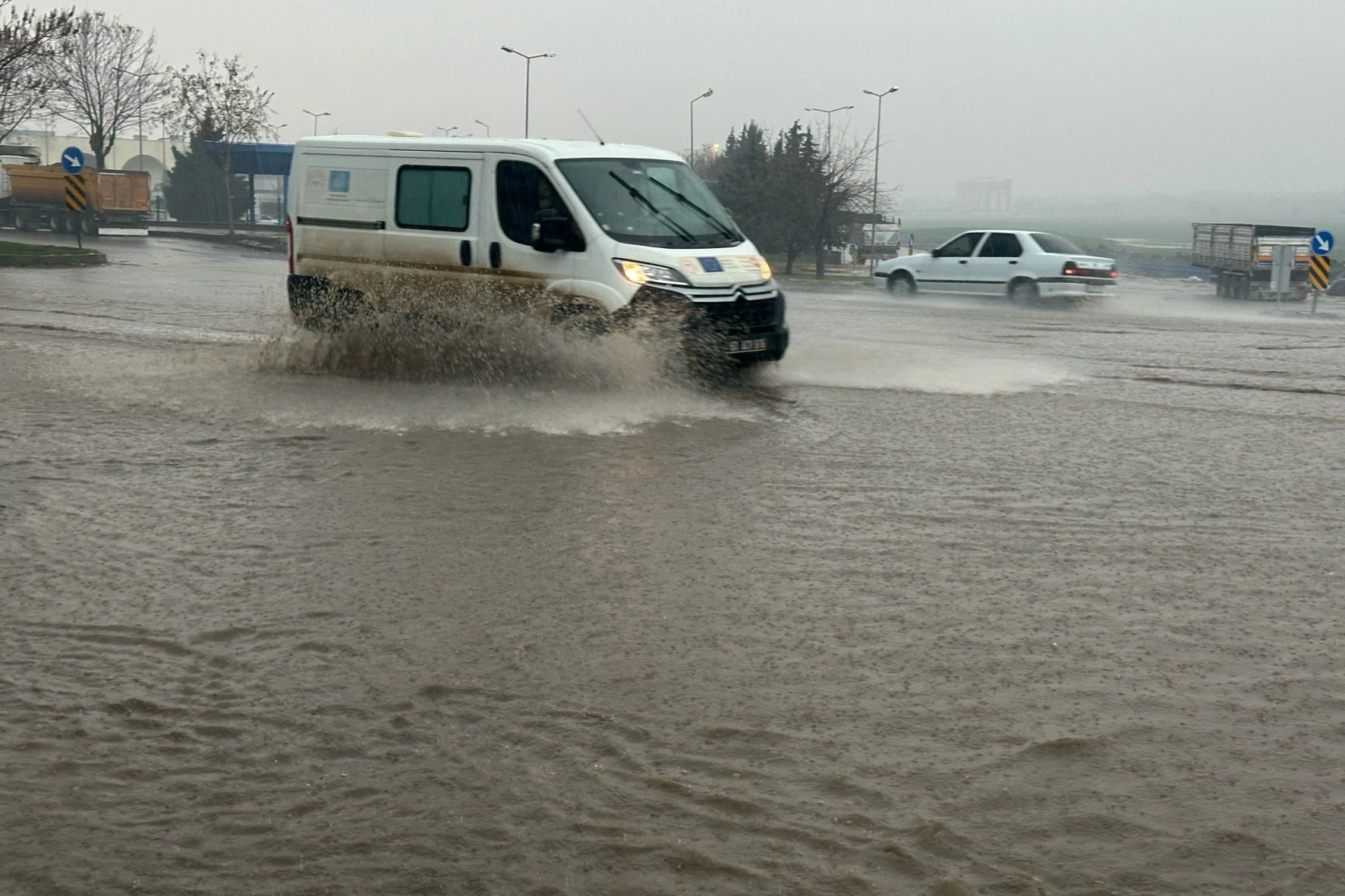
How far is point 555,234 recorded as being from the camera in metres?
10.8

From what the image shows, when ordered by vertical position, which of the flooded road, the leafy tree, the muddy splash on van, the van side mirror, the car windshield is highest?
the leafy tree

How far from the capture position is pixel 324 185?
40.4 ft

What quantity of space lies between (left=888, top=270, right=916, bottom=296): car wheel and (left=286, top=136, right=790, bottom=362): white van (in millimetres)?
15733

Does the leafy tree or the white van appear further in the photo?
the leafy tree

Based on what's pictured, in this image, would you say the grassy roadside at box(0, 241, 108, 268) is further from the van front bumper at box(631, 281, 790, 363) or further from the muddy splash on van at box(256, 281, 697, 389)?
the van front bumper at box(631, 281, 790, 363)

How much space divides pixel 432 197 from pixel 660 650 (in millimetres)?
7583

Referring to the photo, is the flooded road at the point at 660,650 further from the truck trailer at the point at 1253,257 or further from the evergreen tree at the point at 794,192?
the evergreen tree at the point at 794,192

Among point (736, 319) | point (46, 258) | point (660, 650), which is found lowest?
point (660, 650)

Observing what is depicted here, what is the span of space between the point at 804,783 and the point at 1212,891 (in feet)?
3.31

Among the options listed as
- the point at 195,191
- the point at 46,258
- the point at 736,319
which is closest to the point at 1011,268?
the point at 736,319

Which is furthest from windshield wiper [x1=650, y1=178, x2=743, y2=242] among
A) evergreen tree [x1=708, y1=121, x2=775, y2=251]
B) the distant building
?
the distant building

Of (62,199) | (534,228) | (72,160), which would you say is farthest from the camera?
(62,199)

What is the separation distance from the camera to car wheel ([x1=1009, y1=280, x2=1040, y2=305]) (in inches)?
966

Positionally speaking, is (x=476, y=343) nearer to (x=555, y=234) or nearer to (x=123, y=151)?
(x=555, y=234)
